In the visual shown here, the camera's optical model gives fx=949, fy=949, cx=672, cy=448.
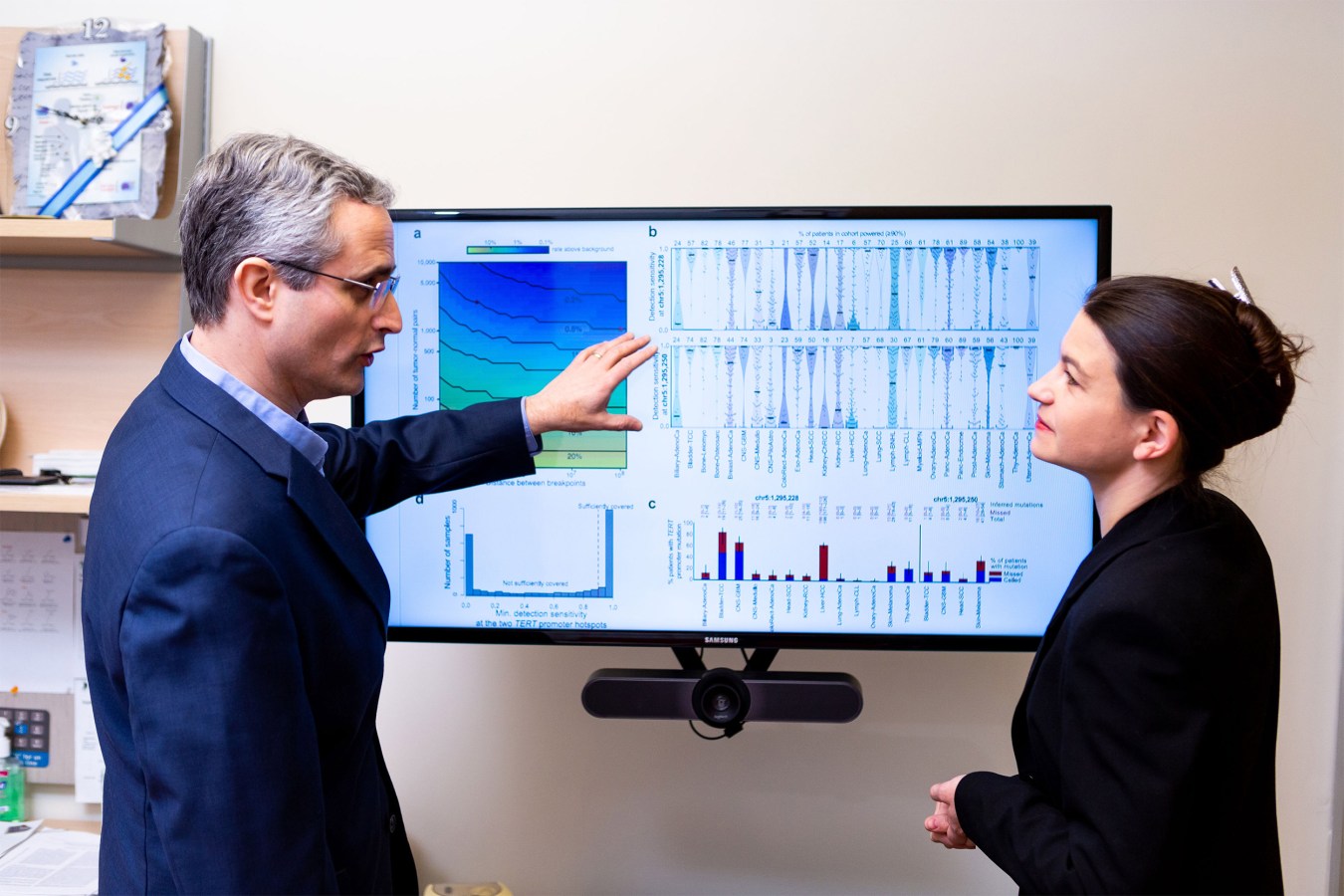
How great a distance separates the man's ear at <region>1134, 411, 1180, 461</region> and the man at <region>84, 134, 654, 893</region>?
3.18ft

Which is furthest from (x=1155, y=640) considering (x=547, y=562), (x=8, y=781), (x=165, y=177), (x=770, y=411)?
(x=8, y=781)

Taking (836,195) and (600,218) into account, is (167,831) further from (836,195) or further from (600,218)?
(836,195)

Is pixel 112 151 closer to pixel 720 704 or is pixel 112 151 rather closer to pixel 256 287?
pixel 256 287

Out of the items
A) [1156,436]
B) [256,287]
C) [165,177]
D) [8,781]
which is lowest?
[8,781]

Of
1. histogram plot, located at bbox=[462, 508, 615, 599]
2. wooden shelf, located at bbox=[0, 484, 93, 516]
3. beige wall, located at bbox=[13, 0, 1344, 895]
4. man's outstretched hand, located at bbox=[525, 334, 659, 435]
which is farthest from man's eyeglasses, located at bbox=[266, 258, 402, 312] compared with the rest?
wooden shelf, located at bbox=[0, 484, 93, 516]

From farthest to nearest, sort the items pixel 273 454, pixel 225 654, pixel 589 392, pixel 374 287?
pixel 589 392
pixel 374 287
pixel 273 454
pixel 225 654

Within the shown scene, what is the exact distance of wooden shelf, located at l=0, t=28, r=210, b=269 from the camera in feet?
5.71

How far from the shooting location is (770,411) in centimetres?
161

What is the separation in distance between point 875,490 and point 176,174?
4.75 ft

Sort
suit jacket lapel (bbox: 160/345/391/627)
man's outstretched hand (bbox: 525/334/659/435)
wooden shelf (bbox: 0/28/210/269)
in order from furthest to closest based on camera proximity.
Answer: wooden shelf (bbox: 0/28/210/269) → man's outstretched hand (bbox: 525/334/659/435) → suit jacket lapel (bbox: 160/345/391/627)

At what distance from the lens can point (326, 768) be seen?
3.79 ft

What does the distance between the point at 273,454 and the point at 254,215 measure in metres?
0.29

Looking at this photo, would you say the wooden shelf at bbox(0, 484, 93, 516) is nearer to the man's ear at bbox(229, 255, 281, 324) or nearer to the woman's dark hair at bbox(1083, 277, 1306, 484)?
the man's ear at bbox(229, 255, 281, 324)

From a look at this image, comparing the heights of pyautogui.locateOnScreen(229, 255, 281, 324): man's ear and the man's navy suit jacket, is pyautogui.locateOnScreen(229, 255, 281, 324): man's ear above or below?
above
